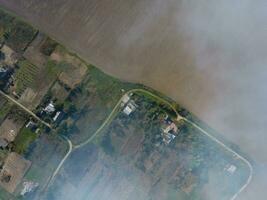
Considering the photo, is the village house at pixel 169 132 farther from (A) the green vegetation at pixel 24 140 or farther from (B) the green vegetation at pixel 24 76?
(B) the green vegetation at pixel 24 76

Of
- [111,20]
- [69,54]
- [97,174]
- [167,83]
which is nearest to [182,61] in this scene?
[167,83]

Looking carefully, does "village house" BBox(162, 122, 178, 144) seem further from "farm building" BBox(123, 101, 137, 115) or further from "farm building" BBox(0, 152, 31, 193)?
"farm building" BBox(0, 152, 31, 193)

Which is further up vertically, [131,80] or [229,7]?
[229,7]

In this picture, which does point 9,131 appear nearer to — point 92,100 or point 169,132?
point 92,100

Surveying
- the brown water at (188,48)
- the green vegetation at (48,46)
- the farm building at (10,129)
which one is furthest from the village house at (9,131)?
the brown water at (188,48)

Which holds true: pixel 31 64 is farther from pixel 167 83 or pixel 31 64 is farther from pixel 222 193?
pixel 222 193

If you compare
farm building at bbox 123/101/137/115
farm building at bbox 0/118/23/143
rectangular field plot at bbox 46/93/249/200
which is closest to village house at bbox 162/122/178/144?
rectangular field plot at bbox 46/93/249/200
